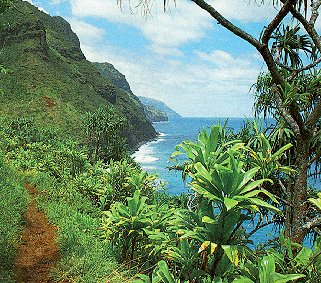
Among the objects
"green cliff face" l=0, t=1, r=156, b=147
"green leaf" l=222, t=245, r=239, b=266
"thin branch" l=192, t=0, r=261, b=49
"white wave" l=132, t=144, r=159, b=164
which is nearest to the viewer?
"green leaf" l=222, t=245, r=239, b=266

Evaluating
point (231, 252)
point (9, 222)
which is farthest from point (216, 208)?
point (9, 222)

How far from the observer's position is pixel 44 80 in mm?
60125

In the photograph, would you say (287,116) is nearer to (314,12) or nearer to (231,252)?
(314,12)

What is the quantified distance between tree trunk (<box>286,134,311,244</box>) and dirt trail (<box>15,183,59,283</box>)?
3.53m

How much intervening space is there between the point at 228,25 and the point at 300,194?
A: 1.65 meters

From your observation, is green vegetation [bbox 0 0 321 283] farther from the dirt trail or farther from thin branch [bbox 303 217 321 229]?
the dirt trail

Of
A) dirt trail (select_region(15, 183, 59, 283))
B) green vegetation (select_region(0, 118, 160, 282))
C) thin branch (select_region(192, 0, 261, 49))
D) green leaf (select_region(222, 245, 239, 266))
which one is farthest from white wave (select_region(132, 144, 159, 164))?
green leaf (select_region(222, 245, 239, 266))

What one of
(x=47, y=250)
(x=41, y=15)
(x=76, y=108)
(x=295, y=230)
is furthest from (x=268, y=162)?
(x=41, y=15)

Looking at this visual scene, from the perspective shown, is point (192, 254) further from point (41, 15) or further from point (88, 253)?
point (41, 15)

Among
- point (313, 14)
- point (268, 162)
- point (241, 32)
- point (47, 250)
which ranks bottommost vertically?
point (47, 250)

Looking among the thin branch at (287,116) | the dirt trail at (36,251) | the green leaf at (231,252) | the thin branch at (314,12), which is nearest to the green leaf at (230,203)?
the green leaf at (231,252)

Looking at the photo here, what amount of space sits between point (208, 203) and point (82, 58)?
9817 cm

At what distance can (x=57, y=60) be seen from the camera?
3000 inches

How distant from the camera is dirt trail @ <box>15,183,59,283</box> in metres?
5.31
